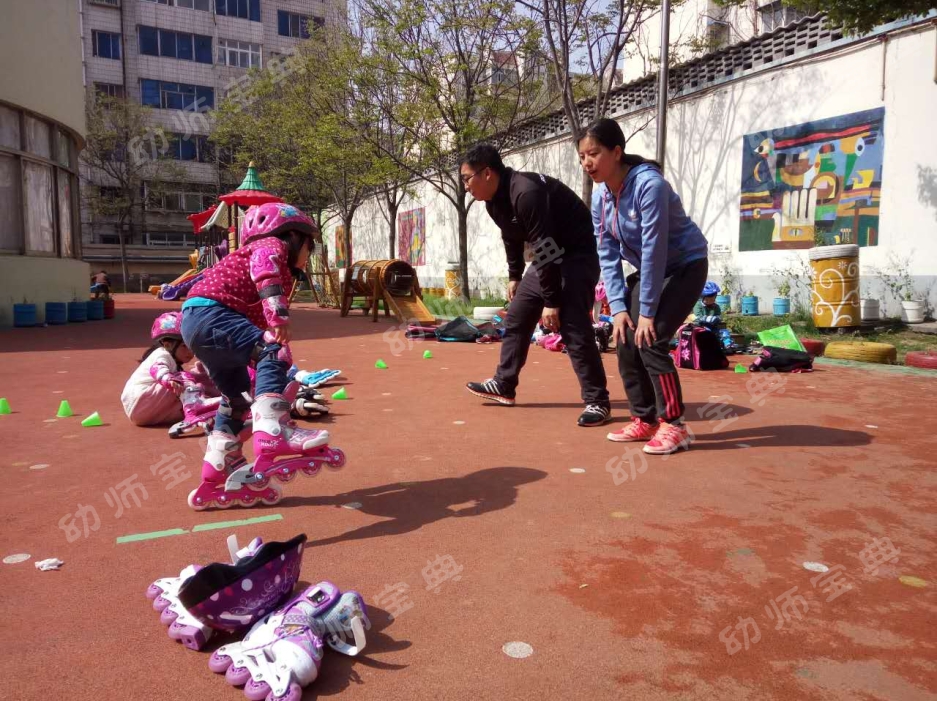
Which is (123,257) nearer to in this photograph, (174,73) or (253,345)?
(174,73)

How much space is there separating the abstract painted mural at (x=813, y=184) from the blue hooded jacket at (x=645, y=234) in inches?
312

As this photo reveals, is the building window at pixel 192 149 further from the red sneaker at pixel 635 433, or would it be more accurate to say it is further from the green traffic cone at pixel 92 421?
the red sneaker at pixel 635 433

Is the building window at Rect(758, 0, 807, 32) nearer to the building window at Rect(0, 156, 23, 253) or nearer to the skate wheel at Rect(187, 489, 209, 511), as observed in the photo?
the building window at Rect(0, 156, 23, 253)

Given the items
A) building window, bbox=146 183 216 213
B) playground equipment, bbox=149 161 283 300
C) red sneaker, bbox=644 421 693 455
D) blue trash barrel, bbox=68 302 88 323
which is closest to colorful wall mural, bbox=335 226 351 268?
playground equipment, bbox=149 161 283 300

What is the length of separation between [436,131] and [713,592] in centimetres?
1688

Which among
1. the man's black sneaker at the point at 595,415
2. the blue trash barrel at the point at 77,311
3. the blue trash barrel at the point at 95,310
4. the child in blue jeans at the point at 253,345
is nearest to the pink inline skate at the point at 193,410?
the child in blue jeans at the point at 253,345

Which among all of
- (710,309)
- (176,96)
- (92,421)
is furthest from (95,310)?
(176,96)

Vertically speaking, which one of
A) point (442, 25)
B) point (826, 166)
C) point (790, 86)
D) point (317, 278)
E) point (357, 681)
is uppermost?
point (442, 25)

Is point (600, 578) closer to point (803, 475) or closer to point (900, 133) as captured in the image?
point (803, 475)

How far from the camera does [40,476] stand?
12.0ft

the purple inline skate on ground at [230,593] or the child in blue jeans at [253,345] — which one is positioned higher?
the child in blue jeans at [253,345]

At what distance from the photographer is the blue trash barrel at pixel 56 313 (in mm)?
13797

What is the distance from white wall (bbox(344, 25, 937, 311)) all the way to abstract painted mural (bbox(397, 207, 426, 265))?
767 cm

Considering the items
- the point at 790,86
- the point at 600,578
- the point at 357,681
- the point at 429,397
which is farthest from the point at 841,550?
the point at 790,86
